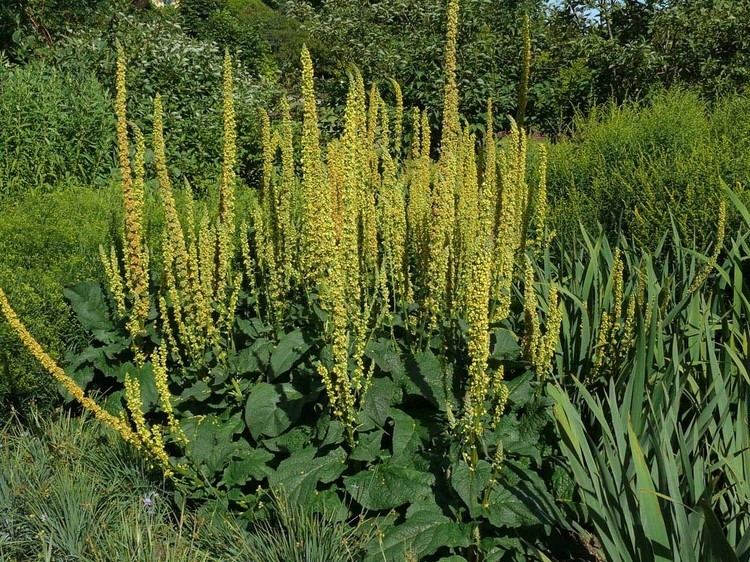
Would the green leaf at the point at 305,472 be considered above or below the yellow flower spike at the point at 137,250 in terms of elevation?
below

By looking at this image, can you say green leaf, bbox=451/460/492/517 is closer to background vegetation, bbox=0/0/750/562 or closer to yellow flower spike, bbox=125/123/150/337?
background vegetation, bbox=0/0/750/562

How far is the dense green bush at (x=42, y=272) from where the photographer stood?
3537 millimetres

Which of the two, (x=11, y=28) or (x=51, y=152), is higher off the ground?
(x=11, y=28)

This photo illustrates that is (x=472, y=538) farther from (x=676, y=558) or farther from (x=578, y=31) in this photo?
(x=578, y=31)

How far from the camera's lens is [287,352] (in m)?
2.76

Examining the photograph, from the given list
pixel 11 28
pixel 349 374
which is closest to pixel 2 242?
pixel 349 374

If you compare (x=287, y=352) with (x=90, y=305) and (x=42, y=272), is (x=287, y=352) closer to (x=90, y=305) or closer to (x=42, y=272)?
(x=90, y=305)

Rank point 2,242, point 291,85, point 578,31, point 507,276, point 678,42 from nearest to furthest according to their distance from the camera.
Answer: point 507,276 → point 2,242 → point 678,42 → point 578,31 → point 291,85

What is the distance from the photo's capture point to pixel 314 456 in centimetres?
265

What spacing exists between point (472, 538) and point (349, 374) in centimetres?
74

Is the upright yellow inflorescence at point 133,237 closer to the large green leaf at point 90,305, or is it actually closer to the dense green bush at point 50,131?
the large green leaf at point 90,305

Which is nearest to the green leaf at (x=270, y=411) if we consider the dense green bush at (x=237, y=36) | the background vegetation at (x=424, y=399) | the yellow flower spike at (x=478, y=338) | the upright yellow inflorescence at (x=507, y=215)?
the background vegetation at (x=424, y=399)

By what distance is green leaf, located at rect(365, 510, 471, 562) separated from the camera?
86.7 inches

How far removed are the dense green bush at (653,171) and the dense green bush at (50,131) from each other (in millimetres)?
3610
